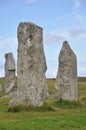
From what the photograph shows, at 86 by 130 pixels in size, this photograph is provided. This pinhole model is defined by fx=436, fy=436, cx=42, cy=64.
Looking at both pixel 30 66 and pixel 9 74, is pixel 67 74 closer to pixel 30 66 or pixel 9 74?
pixel 30 66

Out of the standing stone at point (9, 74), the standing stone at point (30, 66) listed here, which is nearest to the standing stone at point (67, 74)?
the standing stone at point (30, 66)

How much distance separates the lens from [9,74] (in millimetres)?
43844

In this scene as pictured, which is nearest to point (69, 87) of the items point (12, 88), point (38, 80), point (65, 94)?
point (65, 94)

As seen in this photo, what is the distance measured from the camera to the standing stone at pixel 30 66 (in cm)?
2636

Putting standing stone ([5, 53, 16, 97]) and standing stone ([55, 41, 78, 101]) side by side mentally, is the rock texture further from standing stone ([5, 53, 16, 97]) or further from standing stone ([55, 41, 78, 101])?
standing stone ([55, 41, 78, 101])

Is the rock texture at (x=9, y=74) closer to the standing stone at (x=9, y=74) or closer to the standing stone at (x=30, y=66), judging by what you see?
the standing stone at (x=9, y=74)

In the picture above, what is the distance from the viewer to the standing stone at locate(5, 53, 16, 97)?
4352 cm

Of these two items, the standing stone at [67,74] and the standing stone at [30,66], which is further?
the standing stone at [67,74]

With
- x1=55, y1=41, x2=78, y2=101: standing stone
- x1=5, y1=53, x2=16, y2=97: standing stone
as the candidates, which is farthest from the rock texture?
Answer: x1=55, y1=41, x2=78, y2=101: standing stone

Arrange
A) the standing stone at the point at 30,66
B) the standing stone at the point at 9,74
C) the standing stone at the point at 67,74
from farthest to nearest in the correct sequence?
A: the standing stone at the point at 9,74, the standing stone at the point at 67,74, the standing stone at the point at 30,66

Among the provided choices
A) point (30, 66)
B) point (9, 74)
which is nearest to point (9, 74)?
point (9, 74)

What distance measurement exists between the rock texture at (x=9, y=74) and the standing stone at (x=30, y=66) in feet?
53.7

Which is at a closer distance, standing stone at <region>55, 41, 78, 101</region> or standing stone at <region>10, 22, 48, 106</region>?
standing stone at <region>10, 22, 48, 106</region>

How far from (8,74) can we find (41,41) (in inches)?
662
